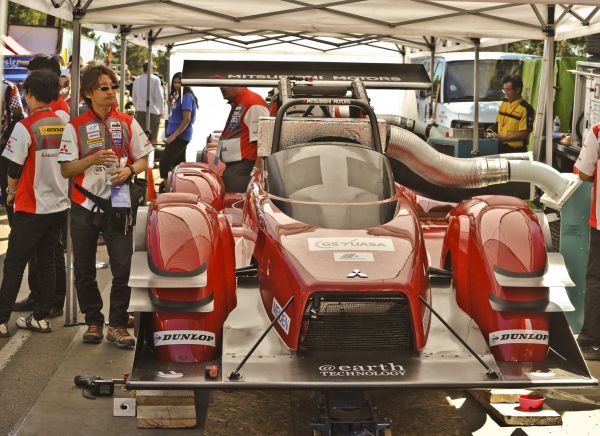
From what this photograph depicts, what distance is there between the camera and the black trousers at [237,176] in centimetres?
1017

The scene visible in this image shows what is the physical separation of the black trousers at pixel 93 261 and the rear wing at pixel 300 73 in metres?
1.70

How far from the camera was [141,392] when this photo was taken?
5.86m

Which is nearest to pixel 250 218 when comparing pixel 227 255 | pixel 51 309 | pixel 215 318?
pixel 227 255

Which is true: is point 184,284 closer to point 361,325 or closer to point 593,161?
point 361,325

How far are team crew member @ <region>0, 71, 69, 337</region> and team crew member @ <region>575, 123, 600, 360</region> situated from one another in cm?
386

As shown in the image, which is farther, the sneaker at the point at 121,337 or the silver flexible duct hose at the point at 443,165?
the silver flexible duct hose at the point at 443,165

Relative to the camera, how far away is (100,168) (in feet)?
24.2

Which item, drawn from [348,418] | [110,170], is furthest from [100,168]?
[348,418]

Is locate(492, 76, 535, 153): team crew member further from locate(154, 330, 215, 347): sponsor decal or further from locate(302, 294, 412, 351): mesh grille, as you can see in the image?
locate(154, 330, 215, 347): sponsor decal

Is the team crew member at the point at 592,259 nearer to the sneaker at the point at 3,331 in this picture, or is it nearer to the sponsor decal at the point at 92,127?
the sponsor decal at the point at 92,127

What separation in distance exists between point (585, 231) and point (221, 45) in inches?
→ 458

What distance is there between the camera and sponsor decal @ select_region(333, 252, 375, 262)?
212 inches

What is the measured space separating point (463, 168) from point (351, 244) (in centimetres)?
304

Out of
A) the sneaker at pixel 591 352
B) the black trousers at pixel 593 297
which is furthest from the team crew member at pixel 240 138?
the sneaker at pixel 591 352
